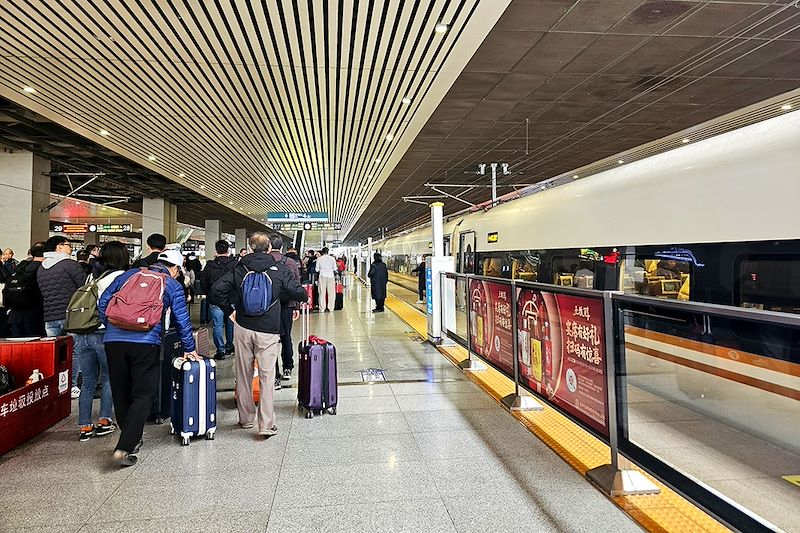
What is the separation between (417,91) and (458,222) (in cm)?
571

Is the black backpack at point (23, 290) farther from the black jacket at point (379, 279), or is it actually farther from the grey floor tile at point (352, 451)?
the black jacket at point (379, 279)

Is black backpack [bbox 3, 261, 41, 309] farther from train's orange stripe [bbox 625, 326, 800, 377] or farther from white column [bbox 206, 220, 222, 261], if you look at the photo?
white column [bbox 206, 220, 222, 261]

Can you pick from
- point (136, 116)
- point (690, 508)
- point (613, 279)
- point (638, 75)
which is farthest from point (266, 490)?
point (136, 116)

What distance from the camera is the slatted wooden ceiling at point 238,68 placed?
561 cm

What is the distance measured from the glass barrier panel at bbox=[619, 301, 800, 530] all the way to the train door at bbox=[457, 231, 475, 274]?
8.24 metres

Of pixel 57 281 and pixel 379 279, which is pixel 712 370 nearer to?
pixel 57 281

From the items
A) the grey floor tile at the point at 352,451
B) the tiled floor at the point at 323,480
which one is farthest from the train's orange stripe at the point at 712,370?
the grey floor tile at the point at 352,451

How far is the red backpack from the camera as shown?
10.9 feet

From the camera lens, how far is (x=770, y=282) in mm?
3732

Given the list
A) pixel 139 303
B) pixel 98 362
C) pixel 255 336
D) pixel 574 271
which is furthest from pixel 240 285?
pixel 574 271

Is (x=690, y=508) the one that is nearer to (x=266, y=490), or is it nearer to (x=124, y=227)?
(x=266, y=490)

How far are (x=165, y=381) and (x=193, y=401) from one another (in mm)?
777

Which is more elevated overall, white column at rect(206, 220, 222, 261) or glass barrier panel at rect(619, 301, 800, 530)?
white column at rect(206, 220, 222, 261)

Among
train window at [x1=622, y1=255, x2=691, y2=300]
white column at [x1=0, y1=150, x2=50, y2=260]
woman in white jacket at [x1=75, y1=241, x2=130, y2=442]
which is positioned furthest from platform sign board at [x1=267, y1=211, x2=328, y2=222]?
woman in white jacket at [x1=75, y1=241, x2=130, y2=442]
